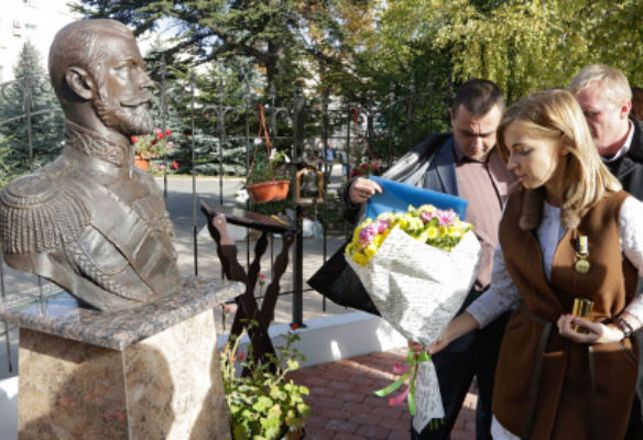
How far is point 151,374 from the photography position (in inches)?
85.1

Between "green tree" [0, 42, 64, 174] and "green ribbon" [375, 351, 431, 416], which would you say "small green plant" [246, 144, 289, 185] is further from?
"green tree" [0, 42, 64, 174]

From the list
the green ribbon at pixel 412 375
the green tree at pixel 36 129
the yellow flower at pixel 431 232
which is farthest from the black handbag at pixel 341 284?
the green tree at pixel 36 129

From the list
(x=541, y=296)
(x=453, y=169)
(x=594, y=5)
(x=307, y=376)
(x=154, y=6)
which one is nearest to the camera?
(x=541, y=296)

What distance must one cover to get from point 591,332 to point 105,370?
167cm

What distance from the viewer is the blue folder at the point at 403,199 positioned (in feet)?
7.50

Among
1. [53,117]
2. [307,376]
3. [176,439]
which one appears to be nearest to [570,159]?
[176,439]

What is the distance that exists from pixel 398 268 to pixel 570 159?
2.05ft

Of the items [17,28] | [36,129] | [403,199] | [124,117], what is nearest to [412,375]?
[403,199]

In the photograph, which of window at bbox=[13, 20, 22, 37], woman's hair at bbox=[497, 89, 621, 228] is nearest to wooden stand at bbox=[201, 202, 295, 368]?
woman's hair at bbox=[497, 89, 621, 228]

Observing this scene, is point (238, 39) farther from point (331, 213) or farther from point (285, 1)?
point (331, 213)

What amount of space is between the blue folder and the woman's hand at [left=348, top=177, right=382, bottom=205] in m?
Answer: 0.03

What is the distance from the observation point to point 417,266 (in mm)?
1720

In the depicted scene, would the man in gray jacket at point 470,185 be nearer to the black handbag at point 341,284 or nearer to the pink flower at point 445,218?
the black handbag at point 341,284

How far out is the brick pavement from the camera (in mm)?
3436
